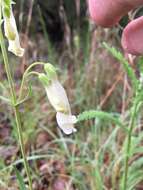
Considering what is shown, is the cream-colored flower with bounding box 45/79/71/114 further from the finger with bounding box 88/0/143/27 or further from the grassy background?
the finger with bounding box 88/0/143/27

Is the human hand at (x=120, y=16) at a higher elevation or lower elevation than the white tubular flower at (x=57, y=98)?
higher

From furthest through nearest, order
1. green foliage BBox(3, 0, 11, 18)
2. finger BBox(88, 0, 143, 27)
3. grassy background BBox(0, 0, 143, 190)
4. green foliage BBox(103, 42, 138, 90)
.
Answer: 1. grassy background BBox(0, 0, 143, 190)
2. green foliage BBox(103, 42, 138, 90)
3. green foliage BBox(3, 0, 11, 18)
4. finger BBox(88, 0, 143, 27)

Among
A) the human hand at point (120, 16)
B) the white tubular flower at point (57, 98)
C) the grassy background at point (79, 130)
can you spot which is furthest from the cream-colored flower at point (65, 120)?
the human hand at point (120, 16)

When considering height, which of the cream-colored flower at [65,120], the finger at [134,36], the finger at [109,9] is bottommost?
the cream-colored flower at [65,120]

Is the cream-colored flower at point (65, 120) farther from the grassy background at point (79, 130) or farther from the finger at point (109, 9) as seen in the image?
the finger at point (109, 9)

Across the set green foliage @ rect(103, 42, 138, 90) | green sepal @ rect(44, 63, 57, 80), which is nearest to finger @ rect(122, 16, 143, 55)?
green sepal @ rect(44, 63, 57, 80)

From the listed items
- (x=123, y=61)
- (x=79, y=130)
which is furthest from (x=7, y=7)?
(x=79, y=130)

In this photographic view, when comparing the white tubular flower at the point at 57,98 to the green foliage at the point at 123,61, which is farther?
the green foliage at the point at 123,61

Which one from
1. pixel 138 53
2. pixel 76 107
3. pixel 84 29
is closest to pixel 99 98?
pixel 76 107

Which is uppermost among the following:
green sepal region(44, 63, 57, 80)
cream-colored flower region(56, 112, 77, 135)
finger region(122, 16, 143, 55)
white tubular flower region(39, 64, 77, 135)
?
finger region(122, 16, 143, 55)
